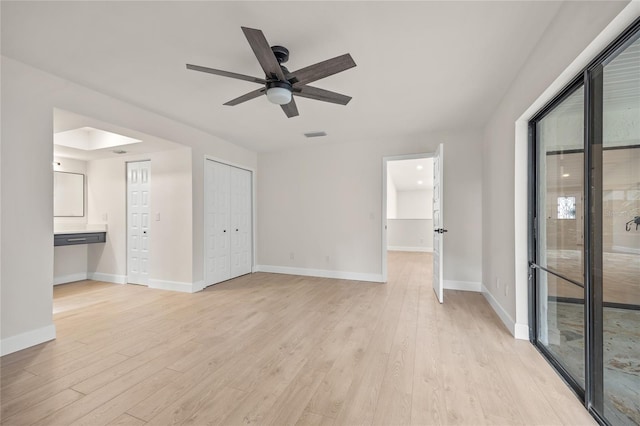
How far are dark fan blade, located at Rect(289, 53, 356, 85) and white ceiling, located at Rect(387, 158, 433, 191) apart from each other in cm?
491

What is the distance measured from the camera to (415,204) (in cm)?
1098

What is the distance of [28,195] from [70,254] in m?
3.17

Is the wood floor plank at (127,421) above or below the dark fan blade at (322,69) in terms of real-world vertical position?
below

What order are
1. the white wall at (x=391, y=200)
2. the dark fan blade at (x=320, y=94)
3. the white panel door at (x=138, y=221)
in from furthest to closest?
the white wall at (x=391, y=200) → the white panel door at (x=138, y=221) → the dark fan blade at (x=320, y=94)

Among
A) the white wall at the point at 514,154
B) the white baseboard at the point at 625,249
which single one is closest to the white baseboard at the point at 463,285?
the white wall at the point at 514,154

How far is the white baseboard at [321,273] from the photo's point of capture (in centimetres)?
478

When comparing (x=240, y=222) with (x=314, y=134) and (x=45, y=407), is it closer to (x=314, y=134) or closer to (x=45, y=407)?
(x=314, y=134)

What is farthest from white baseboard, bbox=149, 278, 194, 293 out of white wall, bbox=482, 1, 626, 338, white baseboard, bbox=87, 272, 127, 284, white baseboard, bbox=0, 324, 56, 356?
white wall, bbox=482, 1, 626, 338

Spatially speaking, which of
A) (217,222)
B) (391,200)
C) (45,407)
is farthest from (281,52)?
(391,200)

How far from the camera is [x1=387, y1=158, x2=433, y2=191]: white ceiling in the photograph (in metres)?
7.31

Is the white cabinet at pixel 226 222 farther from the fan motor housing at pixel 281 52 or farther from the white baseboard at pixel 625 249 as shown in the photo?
the white baseboard at pixel 625 249

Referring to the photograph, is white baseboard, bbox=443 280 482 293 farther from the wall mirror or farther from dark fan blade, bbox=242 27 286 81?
the wall mirror

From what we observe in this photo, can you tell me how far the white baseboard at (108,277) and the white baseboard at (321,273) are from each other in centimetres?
Result: 233

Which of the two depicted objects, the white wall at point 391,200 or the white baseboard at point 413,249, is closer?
the white baseboard at point 413,249
